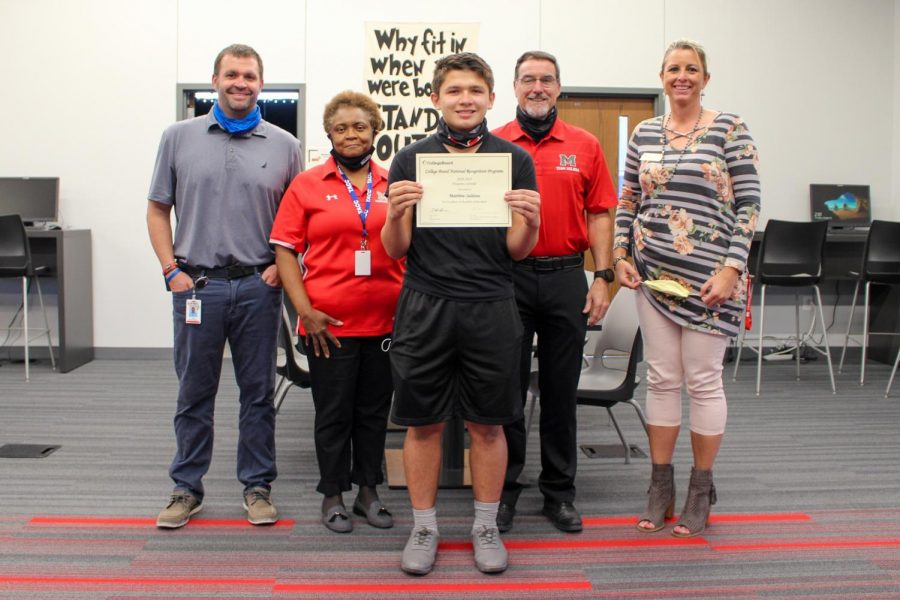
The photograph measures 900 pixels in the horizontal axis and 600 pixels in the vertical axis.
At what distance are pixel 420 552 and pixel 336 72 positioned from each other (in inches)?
193

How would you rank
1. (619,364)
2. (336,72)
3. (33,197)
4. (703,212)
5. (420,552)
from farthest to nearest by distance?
1. (336,72)
2. (33,197)
3. (619,364)
4. (703,212)
5. (420,552)

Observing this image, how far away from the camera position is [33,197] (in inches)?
251

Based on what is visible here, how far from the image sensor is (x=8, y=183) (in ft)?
20.8

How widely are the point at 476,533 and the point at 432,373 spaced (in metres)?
0.54

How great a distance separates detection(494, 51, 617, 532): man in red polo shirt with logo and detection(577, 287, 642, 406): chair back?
0.60 metres

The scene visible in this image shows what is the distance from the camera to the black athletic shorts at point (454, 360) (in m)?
2.47

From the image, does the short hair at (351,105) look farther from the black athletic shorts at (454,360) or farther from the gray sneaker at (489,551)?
the gray sneaker at (489,551)

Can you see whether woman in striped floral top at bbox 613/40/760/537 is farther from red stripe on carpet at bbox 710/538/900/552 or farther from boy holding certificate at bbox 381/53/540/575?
boy holding certificate at bbox 381/53/540/575

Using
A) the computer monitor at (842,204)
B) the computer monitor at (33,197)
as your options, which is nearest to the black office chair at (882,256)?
the computer monitor at (842,204)

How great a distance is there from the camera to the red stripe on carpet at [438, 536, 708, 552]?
2762 millimetres

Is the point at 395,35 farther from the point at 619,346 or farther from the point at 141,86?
the point at 141,86

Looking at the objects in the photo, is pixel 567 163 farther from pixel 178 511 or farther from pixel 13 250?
pixel 13 250

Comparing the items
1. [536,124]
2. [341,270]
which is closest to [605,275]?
[536,124]

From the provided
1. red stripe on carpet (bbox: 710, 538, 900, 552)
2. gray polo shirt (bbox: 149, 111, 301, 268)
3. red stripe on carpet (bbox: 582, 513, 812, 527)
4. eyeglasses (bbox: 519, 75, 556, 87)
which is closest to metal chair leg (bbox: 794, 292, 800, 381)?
red stripe on carpet (bbox: 582, 513, 812, 527)
